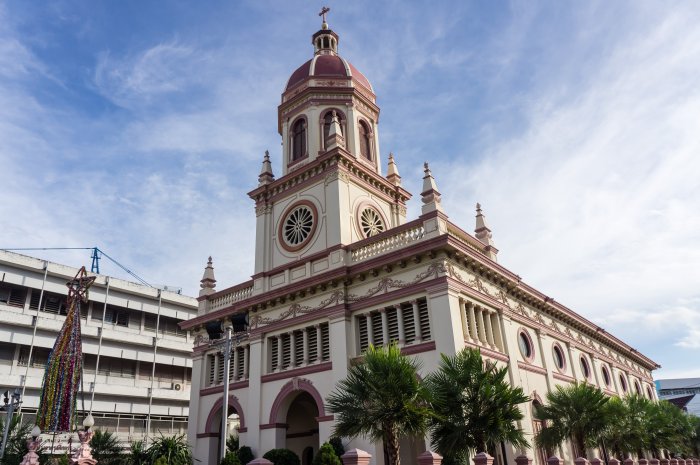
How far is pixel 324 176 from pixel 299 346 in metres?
9.36

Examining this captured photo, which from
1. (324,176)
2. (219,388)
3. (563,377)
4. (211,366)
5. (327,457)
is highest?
(324,176)

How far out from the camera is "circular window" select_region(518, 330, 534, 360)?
93.1 feet

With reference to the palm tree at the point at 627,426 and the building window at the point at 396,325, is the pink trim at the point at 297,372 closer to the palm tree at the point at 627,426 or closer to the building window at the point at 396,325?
the building window at the point at 396,325

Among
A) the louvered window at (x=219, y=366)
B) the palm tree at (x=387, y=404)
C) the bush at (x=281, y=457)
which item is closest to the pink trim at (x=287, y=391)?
the bush at (x=281, y=457)

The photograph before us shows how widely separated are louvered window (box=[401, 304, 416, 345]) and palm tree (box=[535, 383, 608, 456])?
274 inches

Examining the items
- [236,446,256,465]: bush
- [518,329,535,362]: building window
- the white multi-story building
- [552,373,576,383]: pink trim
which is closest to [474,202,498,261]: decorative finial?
[518,329,535,362]: building window

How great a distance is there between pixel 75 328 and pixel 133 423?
24344mm

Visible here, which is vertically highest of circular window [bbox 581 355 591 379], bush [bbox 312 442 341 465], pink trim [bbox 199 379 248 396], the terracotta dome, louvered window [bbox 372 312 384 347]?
the terracotta dome

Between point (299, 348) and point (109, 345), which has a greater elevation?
point (109, 345)

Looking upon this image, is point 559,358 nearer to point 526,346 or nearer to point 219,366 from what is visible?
point 526,346

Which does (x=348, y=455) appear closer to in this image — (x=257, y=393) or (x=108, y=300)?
(x=257, y=393)

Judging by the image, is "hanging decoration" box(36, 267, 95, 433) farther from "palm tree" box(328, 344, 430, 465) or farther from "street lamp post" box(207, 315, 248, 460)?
"palm tree" box(328, 344, 430, 465)

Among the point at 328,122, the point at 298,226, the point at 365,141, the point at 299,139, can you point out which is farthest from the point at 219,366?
the point at 365,141

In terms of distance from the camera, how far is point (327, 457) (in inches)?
824
